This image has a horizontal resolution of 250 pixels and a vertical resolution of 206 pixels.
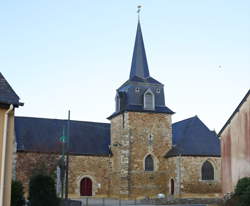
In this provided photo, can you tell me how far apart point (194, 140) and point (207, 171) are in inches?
110

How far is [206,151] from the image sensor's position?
117 ft

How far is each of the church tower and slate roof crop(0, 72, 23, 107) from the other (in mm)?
23405

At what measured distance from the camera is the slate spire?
124 ft

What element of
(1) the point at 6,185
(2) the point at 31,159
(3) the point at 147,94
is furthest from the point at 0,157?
(3) the point at 147,94

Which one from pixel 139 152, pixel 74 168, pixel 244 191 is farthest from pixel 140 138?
pixel 244 191

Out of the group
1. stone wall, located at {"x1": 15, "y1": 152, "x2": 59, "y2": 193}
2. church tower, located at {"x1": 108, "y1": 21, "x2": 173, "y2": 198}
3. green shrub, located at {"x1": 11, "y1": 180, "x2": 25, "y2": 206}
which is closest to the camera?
green shrub, located at {"x1": 11, "y1": 180, "x2": 25, "y2": 206}

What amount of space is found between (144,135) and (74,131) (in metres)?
6.62

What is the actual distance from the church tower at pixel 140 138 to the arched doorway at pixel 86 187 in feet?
6.45

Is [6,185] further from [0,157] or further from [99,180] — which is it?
[99,180]

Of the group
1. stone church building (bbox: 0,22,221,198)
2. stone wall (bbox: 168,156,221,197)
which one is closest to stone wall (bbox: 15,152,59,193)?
stone church building (bbox: 0,22,221,198)

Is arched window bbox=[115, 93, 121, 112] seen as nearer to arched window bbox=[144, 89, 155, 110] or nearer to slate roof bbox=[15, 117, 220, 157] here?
arched window bbox=[144, 89, 155, 110]

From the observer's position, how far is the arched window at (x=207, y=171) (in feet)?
115

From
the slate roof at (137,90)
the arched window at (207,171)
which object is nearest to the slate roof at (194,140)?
the arched window at (207,171)

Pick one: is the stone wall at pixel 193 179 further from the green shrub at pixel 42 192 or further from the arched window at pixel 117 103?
the green shrub at pixel 42 192
